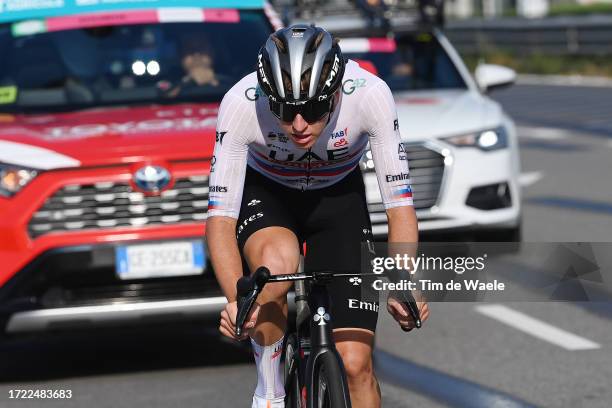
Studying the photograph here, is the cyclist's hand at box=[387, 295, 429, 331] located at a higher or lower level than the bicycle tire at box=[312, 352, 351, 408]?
higher

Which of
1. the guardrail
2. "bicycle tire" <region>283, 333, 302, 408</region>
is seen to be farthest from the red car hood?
the guardrail

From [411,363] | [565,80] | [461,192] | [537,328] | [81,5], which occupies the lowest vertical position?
[565,80]

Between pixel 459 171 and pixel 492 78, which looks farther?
pixel 492 78

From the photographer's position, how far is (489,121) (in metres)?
10.8

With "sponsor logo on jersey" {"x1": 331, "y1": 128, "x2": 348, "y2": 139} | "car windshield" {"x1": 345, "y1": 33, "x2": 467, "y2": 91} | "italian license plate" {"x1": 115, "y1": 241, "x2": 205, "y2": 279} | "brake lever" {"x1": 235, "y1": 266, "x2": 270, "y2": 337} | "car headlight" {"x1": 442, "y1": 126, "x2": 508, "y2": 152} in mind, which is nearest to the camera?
"brake lever" {"x1": 235, "y1": 266, "x2": 270, "y2": 337}

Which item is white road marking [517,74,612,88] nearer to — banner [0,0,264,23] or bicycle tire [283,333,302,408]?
banner [0,0,264,23]

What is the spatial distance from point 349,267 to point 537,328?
3.85 meters

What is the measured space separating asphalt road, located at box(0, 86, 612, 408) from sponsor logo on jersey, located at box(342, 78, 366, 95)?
228cm

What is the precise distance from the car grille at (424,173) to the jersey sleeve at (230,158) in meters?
4.95

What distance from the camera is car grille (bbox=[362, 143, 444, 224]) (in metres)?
10.3

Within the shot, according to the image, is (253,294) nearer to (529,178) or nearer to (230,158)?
(230,158)

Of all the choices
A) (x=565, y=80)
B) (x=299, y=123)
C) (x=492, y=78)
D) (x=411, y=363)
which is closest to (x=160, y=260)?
(x=411, y=363)

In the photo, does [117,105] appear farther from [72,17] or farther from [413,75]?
[413,75]

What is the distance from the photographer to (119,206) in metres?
7.67
